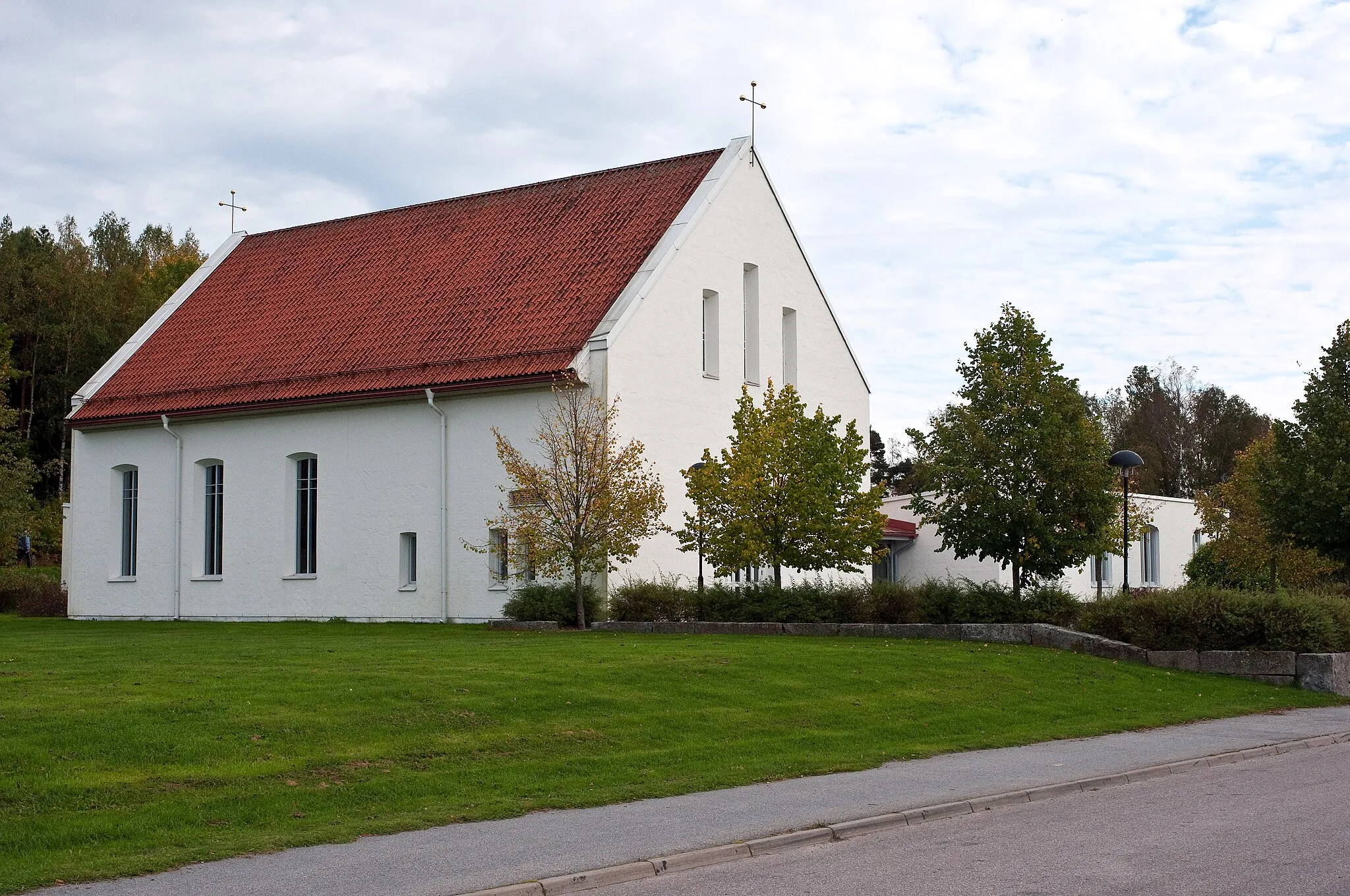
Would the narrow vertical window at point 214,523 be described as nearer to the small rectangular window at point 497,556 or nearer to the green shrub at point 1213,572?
the small rectangular window at point 497,556

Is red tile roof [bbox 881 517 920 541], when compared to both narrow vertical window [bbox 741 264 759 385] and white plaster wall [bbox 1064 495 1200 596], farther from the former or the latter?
narrow vertical window [bbox 741 264 759 385]

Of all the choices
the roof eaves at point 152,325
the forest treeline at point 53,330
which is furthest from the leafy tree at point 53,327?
the roof eaves at point 152,325

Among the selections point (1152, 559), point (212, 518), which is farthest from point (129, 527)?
point (1152, 559)

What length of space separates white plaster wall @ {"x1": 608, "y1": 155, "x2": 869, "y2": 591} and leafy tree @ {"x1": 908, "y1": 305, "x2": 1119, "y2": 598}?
6137 millimetres

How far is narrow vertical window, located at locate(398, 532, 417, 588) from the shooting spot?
3291cm

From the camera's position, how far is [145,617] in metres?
37.7

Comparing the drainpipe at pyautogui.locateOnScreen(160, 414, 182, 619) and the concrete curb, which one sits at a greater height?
the drainpipe at pyautogui.locateOnScreen(160, 414, 182, 619)

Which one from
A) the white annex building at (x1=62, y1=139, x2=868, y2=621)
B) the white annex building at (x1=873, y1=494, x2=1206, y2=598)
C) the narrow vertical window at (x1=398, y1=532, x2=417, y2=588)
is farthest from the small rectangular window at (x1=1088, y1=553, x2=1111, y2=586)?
the narrow vertical window at (x1=398, y1=532, x2=417, y2=588)

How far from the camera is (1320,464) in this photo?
30.4m

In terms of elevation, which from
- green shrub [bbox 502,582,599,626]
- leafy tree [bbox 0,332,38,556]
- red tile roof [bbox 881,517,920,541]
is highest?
leafy tree [bbox 0,332,38,556]

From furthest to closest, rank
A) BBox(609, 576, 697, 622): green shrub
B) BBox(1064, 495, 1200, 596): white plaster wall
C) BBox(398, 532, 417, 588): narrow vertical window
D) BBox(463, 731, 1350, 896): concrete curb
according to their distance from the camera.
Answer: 1. BBox(1064, 495, 1200, 596): white plaster wall
2. BBox(398, 532, 417, 588): narrow vertical window
3. BBox(609, 576, 697, 622): green shrub
4. BBox(463, 731, 1350, 896): concrete curb

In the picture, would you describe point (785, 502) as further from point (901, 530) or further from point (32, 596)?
point (32, 596)

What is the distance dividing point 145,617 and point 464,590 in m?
11.4

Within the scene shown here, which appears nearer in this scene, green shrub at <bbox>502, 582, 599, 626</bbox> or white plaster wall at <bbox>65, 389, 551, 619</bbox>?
green shrub at <bbox>502, 582, 599, 626</bbox>
